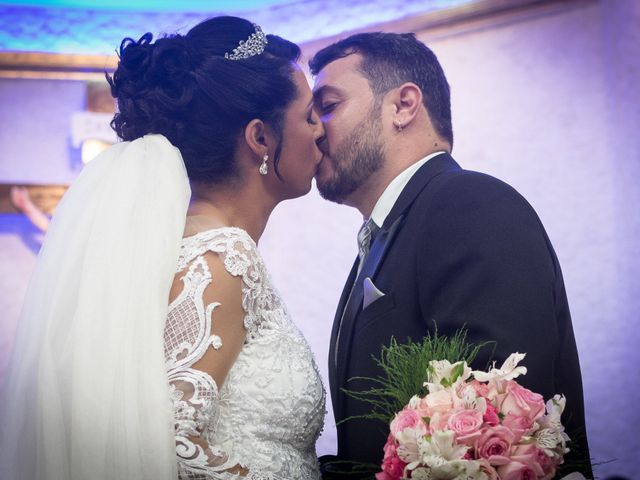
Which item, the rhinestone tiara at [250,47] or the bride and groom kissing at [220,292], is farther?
the rhinestone tiara at [250,47]

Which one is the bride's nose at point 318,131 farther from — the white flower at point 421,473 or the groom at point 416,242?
the white flower at point 421,473

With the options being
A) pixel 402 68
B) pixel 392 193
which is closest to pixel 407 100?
pixel 402 68

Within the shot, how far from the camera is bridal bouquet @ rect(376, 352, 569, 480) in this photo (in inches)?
59.0

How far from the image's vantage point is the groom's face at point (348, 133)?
268 centimetres

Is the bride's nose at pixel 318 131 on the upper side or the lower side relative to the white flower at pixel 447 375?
upper

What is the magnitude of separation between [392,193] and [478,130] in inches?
80.3

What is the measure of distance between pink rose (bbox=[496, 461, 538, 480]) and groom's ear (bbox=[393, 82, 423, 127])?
143cm

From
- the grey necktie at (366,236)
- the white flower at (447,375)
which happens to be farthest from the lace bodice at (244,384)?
the white flower at (447,375)

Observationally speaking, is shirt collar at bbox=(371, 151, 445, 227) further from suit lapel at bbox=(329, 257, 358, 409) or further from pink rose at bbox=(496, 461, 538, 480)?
pink rose at bbox=(496, 461, 538, 480)

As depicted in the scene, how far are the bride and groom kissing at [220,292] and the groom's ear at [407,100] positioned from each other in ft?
0.78

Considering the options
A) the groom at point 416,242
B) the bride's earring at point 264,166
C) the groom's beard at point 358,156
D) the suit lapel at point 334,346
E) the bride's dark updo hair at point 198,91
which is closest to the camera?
the groom at point 416,242

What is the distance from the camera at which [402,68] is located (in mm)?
2773

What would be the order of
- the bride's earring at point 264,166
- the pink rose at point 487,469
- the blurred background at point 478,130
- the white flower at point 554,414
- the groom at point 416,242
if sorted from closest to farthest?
1. the pink rose at point 487,469
2. the white flower at point 554,414
3. the groom at point 416,242
4. the bride's earring at point 264,166
5. the blurred background at point 478,130

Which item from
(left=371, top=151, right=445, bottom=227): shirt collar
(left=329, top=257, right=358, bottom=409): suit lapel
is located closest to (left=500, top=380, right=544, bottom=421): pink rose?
(left=329, top=257, right=358, bottom=409): suit lapel
